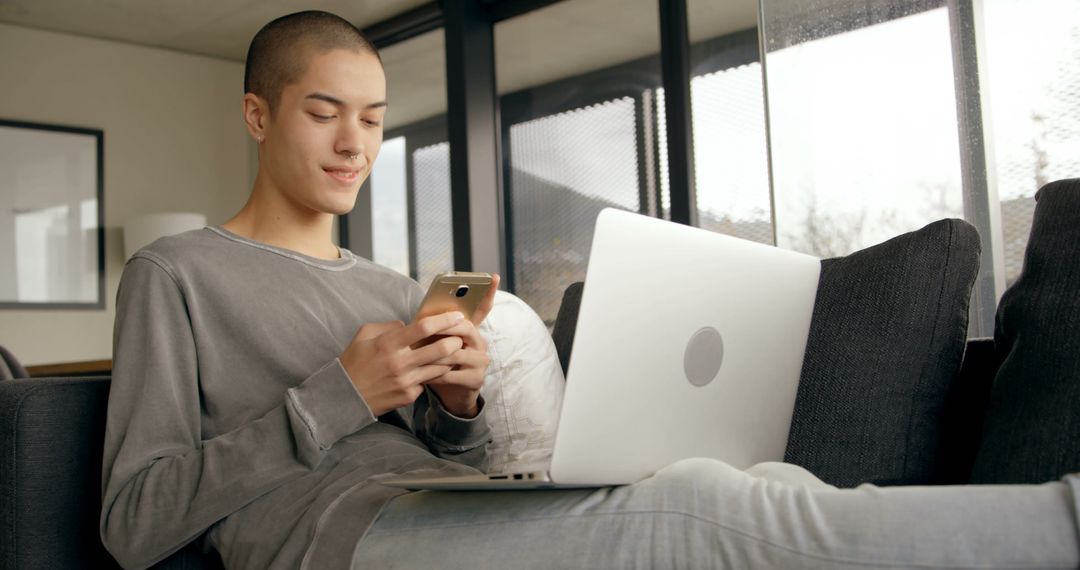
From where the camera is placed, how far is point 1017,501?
0.79 metres

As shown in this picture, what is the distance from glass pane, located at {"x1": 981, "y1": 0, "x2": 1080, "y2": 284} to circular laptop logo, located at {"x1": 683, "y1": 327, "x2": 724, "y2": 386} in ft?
5.48

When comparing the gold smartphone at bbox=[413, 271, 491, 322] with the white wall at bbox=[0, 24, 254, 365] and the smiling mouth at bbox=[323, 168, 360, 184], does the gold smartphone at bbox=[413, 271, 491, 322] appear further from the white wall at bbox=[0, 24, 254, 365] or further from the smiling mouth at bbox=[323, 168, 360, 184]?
the white wall at bbox=[0, 24, 254, 365]

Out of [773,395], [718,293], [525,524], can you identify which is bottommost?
[525,524]

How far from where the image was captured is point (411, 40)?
5312 mm

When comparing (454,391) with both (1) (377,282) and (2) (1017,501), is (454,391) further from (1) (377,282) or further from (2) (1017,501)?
(2) (1017,501)

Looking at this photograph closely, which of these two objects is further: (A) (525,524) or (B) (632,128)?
(B) (632,128)

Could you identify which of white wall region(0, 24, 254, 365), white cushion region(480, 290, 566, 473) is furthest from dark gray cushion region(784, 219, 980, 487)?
white wall region(0, 24, 254, 365)

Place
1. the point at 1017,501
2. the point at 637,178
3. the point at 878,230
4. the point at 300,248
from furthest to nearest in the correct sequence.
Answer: the point at 637,178, the point at 878,230, the point at 300,248, the point at 1017,501

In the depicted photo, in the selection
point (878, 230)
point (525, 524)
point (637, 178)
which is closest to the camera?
point (525, 524)

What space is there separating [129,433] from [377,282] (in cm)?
50

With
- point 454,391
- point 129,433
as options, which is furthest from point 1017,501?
point 129,433

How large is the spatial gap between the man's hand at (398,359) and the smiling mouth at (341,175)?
0.36m

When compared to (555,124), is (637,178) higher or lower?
lower

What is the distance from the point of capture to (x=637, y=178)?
13.7 ft
